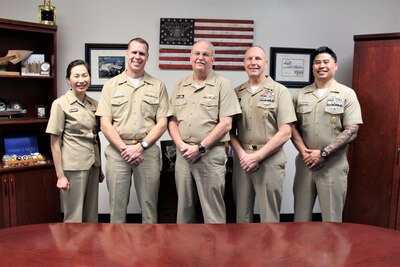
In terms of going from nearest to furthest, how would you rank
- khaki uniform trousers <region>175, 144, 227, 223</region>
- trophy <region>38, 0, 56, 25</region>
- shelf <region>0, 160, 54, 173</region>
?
khaki uniform trousers <region>175, 144, 227, 223</region>
shelf <region>0, 160, 54, 173</region>
trophy <region>38, 0, 56, 25</region>

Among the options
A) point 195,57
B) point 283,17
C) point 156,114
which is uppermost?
point 283,17

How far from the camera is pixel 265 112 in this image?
8.92 ft

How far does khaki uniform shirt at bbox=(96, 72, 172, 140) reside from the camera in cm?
263

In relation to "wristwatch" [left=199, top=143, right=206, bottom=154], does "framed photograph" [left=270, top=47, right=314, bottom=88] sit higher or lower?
higher

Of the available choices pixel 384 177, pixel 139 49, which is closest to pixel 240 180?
pixel 139 49

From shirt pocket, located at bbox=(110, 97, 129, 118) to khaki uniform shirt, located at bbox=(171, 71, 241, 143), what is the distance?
1.30 feet

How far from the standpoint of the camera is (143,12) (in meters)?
3.68

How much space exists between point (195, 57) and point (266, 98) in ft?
1.99

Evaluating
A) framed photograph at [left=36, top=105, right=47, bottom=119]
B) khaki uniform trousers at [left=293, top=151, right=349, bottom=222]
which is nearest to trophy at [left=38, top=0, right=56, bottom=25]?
framed photograph at [left=36, top=105, right=47, bottom=119]

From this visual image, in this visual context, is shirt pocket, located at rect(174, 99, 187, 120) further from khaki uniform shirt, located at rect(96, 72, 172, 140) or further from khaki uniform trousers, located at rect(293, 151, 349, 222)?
khaki uniform trousers, located at rect(293, 151, 349, 222)

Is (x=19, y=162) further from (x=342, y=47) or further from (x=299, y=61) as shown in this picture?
(x=342, y=47)

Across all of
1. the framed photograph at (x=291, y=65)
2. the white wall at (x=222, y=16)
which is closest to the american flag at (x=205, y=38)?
the white wall at (x=222, y=16)

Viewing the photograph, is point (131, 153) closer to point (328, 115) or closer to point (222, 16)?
point (328, 115)

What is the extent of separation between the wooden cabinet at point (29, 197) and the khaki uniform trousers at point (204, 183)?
1.36 m
